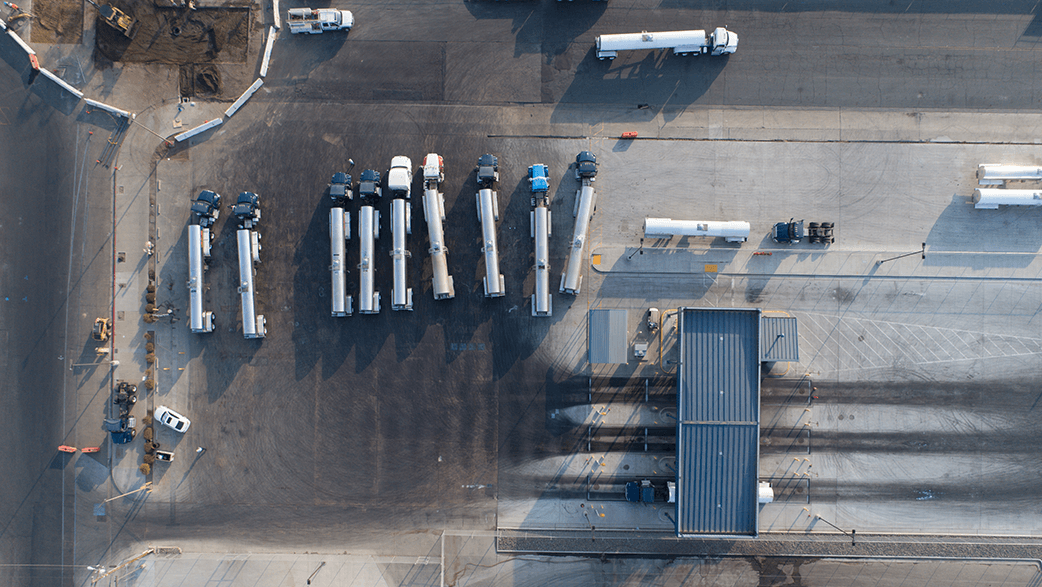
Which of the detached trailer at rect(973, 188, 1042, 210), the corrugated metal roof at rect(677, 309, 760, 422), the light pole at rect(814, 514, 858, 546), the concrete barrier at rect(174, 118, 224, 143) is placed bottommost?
the light pole at rect(814, 514, 858, 546)

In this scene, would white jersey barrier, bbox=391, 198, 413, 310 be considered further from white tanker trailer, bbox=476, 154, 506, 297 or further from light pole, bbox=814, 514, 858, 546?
light pole, bbox=814, 514, 858, 546

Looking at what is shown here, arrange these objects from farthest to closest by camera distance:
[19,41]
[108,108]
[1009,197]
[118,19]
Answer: [108,108], [19,41], [118,19], [1009,197]

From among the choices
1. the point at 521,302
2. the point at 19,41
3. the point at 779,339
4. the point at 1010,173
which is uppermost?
the point at 19,41

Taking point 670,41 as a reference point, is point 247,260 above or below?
below

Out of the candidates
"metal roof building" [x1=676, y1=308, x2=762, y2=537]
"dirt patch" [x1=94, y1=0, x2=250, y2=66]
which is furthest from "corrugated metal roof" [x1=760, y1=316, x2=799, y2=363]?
"dirt patch" [x1=94, y1=0, x2=250, y2=66]

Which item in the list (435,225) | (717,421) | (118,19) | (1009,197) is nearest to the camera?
(717,421)

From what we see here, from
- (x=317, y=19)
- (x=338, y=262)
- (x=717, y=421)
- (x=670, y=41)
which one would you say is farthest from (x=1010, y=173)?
(x=317, y=19)

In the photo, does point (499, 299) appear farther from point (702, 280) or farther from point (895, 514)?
point (895, 514)

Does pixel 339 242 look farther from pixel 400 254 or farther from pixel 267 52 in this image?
pixel 267 52
